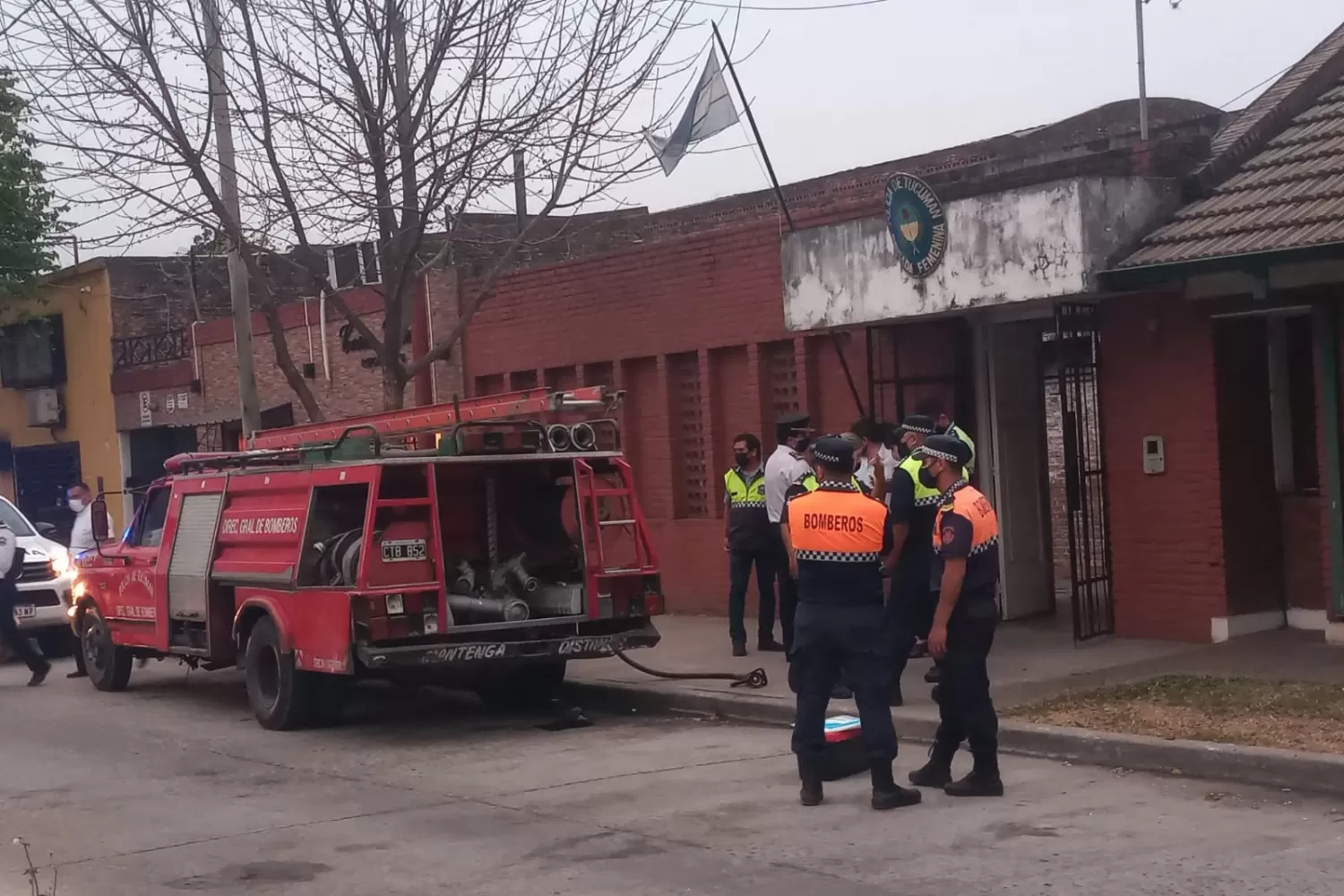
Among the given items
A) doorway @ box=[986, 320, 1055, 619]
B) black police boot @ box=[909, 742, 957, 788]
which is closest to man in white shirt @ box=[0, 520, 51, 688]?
doorway @ box=[986, 320, 1055, 619]

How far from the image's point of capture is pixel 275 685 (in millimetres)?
11875

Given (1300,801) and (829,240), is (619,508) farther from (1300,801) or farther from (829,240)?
(1300,801)

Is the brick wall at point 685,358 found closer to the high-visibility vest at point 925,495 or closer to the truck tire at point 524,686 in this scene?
the truck tire at point 524,686

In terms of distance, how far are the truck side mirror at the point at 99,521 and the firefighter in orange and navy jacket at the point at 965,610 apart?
29.5 feet

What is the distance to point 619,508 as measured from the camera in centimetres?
1198

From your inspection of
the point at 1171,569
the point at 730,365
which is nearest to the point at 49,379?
the point at 730,365

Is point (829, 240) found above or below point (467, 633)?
above

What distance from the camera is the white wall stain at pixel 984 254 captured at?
11.9 metres

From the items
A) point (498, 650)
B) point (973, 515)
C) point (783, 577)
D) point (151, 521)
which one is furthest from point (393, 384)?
point (973, 515)

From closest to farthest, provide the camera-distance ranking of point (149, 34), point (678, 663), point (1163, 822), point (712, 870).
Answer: point (712, 870) → point (1163, 822) → point (678, 663) → point (149, 34)

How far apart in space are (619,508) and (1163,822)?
5.36 m

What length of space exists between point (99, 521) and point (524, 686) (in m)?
4.53

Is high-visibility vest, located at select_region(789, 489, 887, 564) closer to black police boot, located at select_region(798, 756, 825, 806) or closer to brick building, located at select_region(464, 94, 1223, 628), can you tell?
black police boot, located at select_region(798, 756, 825, 806)

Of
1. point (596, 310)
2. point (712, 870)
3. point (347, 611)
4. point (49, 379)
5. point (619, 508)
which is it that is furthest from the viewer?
point (49, 379)
